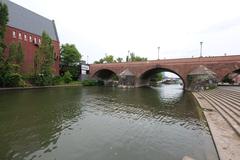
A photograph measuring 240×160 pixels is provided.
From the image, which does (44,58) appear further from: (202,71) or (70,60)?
(202,71)

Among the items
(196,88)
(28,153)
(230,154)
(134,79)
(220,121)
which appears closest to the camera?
(230,154)

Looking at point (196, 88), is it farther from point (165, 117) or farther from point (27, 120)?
point (27, 120)

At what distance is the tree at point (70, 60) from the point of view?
61375mm

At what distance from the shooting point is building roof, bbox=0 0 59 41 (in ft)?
150

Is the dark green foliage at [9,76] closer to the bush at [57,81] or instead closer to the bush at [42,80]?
the bush at [42,80]

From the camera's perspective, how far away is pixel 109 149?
7.68m

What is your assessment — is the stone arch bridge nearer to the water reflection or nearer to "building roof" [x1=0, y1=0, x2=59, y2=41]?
"building roof" [x1=0, y1=0, x2=59, y2=41]

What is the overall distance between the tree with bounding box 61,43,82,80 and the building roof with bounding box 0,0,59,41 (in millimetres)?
4749

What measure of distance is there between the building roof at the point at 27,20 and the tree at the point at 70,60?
475 cm

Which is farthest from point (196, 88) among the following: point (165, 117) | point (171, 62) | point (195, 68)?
point (165, 117)

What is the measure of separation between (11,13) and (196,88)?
4635cm

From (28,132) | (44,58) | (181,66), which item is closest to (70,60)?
(44,58)

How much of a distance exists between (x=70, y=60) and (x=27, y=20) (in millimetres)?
17418

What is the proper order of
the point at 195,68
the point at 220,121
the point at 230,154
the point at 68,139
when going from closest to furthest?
the point at 230,154 < the point at 68,139 < the point at 220,121 < the point at 195,68
